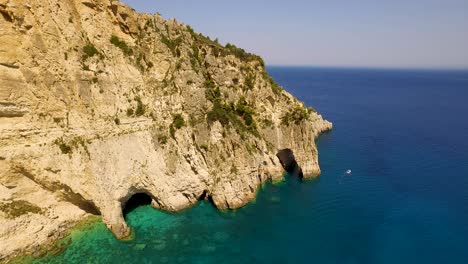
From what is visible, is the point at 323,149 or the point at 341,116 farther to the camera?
the point at 341,116

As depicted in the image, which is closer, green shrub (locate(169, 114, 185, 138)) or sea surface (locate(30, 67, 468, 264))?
sea surface (locate(30, 67, 468, 264))

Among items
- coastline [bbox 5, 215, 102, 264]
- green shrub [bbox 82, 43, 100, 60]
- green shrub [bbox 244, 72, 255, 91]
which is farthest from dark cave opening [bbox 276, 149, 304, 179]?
green shrub [bbox 82, 43, 100, 60]

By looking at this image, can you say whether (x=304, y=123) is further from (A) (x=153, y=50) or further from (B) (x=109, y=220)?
(B) (x=109, y=220)

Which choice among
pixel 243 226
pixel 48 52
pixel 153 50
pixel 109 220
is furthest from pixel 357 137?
pixel 48 52

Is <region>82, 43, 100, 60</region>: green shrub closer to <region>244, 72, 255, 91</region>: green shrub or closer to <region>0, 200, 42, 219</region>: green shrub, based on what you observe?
<region>0, 200, 42, 219</region>: green shrub

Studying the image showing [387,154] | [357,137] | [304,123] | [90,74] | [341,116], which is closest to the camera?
[90,74]

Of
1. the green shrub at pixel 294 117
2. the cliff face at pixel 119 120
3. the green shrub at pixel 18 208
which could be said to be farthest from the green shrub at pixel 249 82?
the green shrub at pixel 18 208
